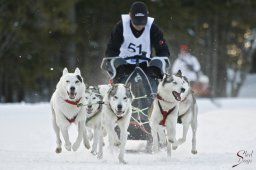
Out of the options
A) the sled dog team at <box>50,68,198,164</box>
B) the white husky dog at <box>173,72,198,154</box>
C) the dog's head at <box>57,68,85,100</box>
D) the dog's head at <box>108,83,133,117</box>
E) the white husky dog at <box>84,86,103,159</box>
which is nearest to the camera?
the dog's head at <box>108,83,133,117</box>

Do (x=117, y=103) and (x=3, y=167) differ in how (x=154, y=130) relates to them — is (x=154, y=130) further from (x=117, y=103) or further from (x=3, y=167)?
(x=3, y=167)

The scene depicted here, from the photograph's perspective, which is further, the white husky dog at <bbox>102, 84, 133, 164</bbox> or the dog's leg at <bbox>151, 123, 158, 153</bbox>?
the dog's leg at <bbox>151, 123, 158, 153</bbox>

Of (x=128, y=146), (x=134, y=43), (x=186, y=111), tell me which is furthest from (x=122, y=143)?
(x=128, y=146)

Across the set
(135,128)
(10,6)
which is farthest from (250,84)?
(135,128)

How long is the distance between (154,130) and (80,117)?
92 cm

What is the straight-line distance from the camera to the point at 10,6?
25.4 meters

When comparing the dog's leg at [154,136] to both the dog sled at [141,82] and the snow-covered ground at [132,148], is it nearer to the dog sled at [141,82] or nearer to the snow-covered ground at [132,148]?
the snow-covered ground at [132,148]

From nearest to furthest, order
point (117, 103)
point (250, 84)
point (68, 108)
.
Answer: point (117, 103), point (68, 108), point (250, 84)

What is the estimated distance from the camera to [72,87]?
904cm

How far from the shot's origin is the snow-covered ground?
320 inches

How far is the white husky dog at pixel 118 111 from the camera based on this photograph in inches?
342

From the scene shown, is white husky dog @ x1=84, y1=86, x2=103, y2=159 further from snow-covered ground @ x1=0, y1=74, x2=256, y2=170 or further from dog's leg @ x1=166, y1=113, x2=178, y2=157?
dog's leg @ x1=166, y1=113, x2=178, y2=157

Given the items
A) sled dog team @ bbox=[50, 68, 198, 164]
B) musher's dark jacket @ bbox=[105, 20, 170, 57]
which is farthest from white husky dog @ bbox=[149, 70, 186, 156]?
musher's dark jacket @ bbox=[105, 20, 170, 57]

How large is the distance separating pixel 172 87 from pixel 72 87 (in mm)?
1202
